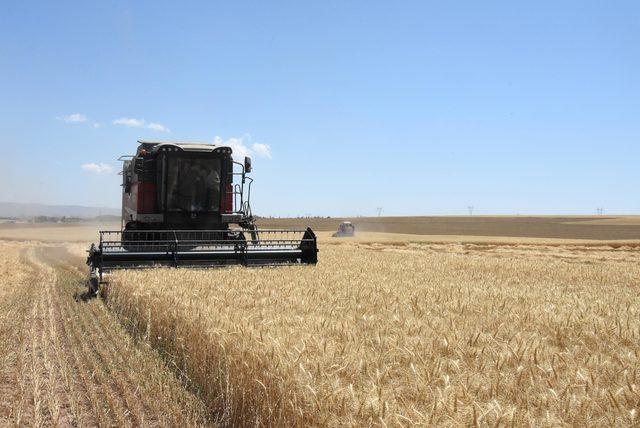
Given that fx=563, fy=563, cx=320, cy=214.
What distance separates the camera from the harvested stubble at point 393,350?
3076 millimetres

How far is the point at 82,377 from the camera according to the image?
216 inches

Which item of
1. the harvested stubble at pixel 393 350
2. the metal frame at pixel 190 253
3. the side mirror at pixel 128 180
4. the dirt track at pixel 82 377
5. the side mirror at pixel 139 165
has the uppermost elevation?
the side mirror at pixel 139 165

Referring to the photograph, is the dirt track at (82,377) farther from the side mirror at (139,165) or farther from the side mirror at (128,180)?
the side mirror at (128,180)

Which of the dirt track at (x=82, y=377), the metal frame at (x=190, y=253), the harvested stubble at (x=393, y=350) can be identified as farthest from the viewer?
the metal frame at (x=190, y=253)

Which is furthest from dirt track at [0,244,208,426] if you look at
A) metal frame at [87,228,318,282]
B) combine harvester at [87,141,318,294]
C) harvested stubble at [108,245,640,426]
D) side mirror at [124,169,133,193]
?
side mirror at [124,169,133,193]

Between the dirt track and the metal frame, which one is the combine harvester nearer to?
the metal frame

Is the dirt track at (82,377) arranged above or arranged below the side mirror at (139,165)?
below

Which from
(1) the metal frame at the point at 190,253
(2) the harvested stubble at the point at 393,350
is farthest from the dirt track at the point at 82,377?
(1) the metal frame at the point at 190,253

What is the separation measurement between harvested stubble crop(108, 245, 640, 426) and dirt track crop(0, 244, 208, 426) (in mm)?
268

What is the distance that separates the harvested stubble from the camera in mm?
3076

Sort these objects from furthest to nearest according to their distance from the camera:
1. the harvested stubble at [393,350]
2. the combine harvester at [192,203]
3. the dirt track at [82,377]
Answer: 1. the combine harvester at [192,203]
2. the dirt track at [82,377]
3. the harvested stubble at [393,350]

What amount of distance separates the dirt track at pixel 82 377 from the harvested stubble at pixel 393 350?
268 mm

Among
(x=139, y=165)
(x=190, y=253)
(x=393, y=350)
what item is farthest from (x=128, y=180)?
(x=393, y=350)

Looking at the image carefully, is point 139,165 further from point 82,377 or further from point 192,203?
point 82,377
